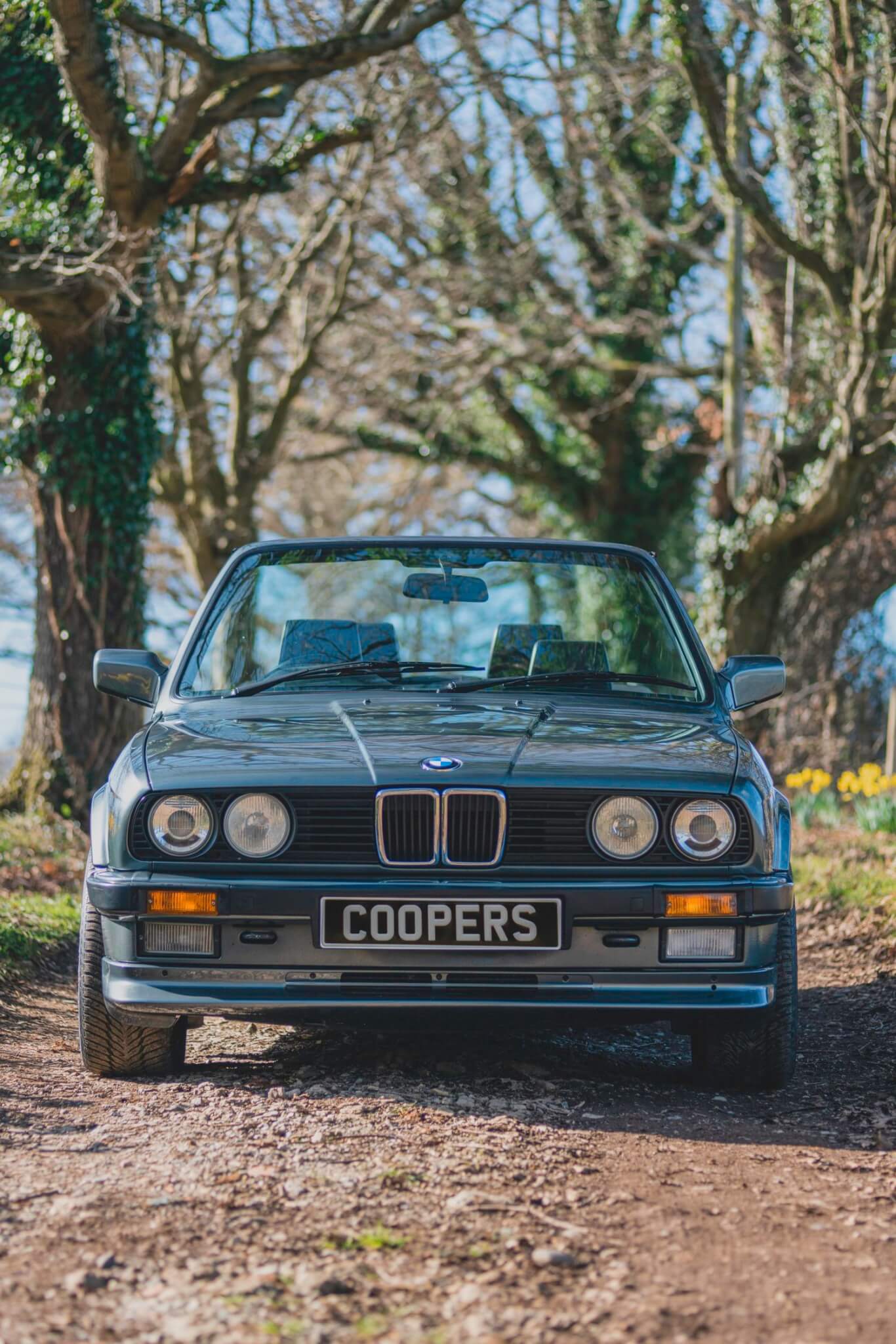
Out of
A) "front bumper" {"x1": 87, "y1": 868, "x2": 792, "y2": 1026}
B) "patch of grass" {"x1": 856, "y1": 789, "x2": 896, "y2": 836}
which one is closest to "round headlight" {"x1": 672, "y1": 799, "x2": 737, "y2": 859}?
"front bumper" {"x1": 87, "y1": 868, "x2": 792, "y2": 1026}

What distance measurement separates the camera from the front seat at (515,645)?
5.41 m

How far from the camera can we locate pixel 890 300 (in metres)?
11.8

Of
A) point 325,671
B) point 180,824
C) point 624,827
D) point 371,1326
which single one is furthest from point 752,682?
point 371,1326

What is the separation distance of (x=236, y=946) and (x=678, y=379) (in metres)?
16.7

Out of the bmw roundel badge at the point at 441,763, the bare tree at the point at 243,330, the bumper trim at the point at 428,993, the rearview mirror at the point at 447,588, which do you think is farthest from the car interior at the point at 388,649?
the bare tree at the point at 243,330

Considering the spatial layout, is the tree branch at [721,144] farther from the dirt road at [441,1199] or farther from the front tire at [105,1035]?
the front tire at [105,1035]

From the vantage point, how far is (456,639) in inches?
241

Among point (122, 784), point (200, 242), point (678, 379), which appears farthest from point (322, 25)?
point (122, 784)

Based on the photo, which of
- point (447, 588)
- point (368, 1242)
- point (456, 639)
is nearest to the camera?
point (368, 1242)

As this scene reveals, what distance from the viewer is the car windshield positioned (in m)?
5.23

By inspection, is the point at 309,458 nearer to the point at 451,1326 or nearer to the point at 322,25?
the point at 322,25

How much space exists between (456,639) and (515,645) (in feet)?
2.20

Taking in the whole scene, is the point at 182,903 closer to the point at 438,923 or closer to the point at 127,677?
the point at 438,923

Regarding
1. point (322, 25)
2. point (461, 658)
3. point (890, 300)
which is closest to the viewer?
point (461, 658)
